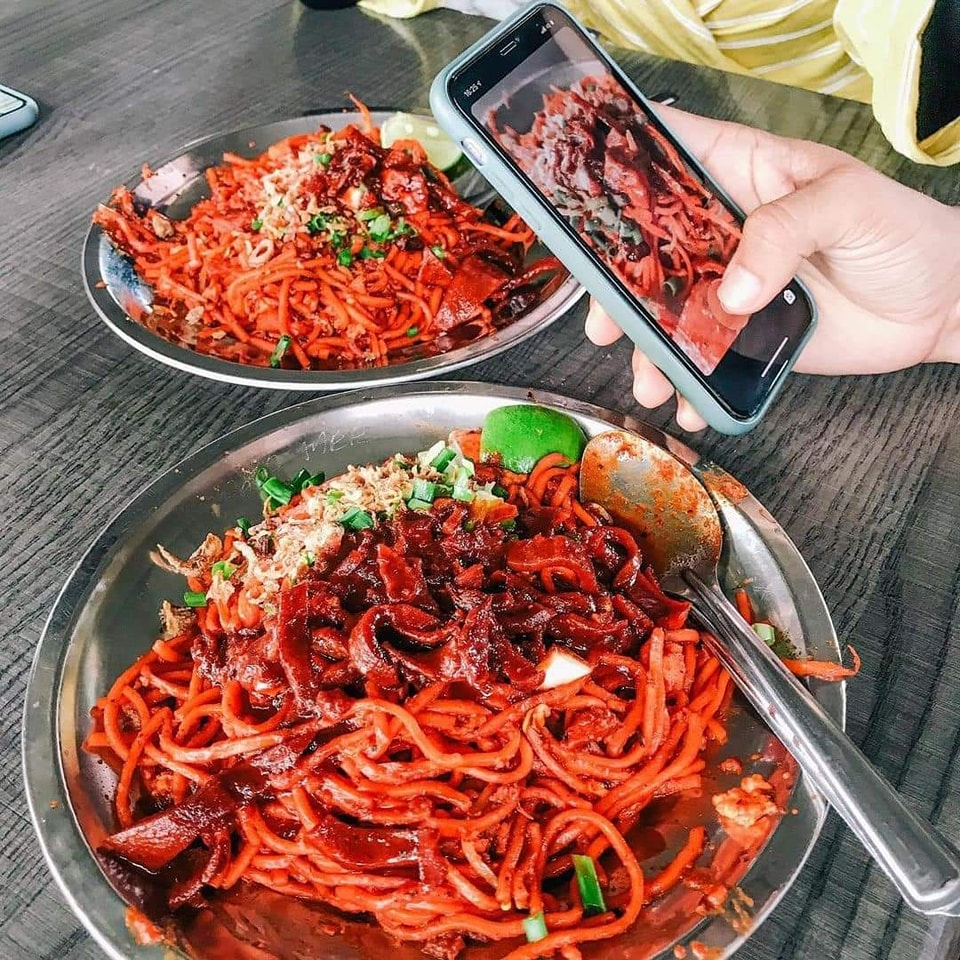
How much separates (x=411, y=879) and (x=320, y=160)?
217cm

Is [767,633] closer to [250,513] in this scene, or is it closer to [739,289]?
[739,289]

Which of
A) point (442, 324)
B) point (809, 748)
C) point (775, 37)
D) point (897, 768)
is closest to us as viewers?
point (809, 748)

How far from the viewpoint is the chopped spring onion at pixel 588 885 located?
1.28m

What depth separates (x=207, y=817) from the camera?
4.45 feet

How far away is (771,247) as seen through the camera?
1.60 metres

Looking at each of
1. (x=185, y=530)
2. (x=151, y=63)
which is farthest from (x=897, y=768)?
(x=151, y=63)

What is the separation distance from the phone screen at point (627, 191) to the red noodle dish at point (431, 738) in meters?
0.47

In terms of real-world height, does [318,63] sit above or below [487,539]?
above

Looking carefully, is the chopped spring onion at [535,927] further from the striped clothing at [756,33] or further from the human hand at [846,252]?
the striped clothing at [756,33]

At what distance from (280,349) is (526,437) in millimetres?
873

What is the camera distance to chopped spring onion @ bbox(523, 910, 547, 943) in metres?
1.23

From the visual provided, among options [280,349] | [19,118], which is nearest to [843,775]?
[280,349]

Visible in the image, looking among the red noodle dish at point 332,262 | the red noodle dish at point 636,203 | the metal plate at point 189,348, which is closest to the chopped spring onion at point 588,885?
the red noodle dish at point 636,203

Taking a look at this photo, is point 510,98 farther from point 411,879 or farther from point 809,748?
point 411,879
